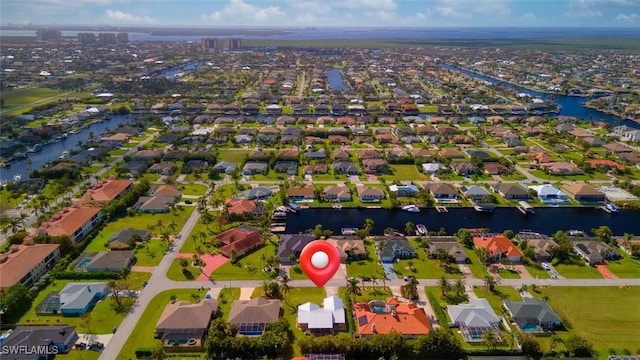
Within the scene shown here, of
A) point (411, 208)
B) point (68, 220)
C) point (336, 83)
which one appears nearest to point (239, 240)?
point (68, 220)

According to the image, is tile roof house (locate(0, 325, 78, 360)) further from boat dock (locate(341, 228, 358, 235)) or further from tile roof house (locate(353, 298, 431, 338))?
boat dock (locate(341, 228, 358, 235))

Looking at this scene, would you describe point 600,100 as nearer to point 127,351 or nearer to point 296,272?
point 296,272

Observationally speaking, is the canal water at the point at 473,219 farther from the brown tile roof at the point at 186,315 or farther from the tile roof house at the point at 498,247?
the brown tile roof at the point at 186,315

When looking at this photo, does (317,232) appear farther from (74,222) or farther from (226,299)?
(74,222)

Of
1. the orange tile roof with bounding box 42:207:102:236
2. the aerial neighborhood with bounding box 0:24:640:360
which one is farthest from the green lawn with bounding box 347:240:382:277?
the orange tile roof with bounding box 42:207:102:236

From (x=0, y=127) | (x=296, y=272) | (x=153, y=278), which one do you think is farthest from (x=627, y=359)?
(x=0, y=127)
